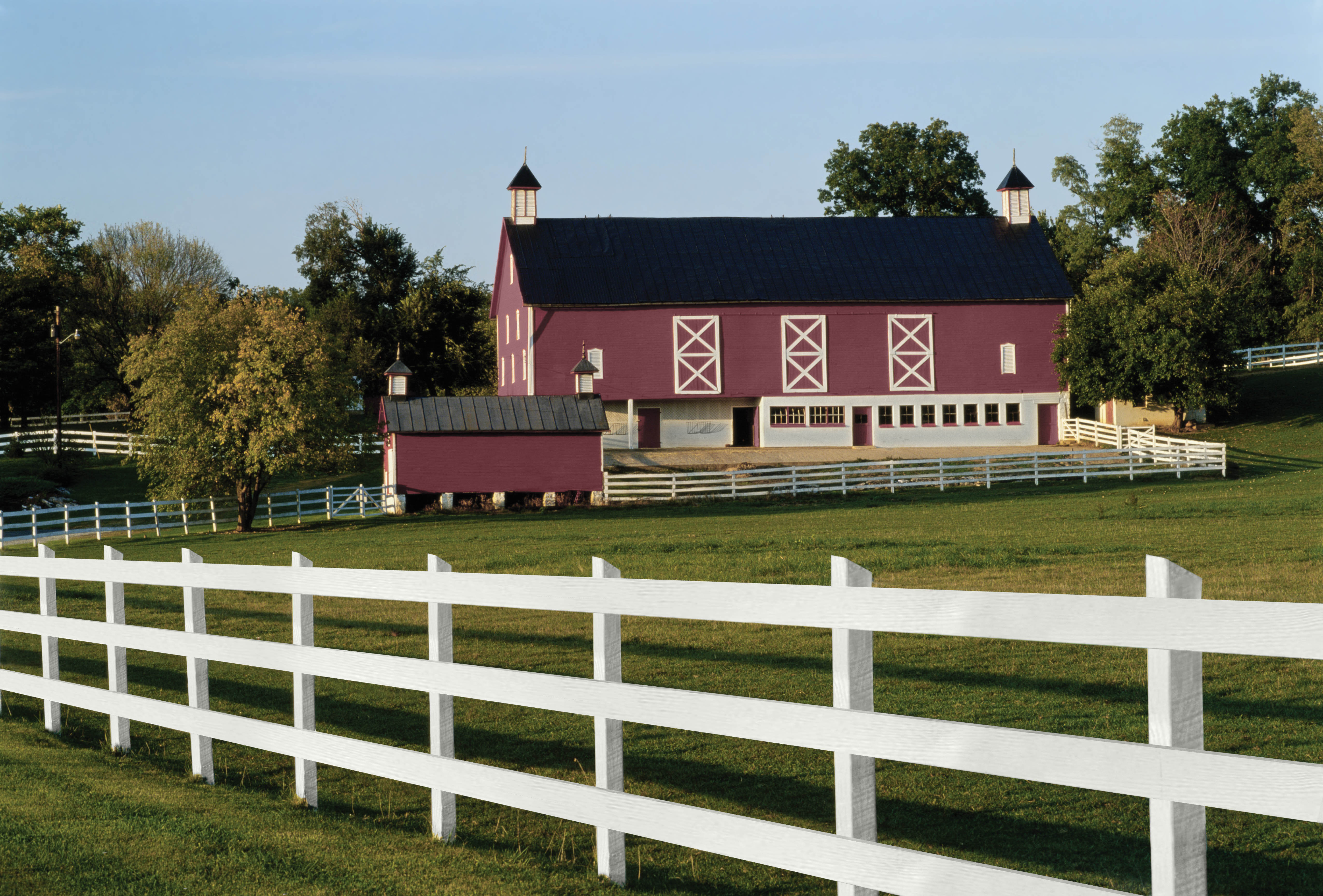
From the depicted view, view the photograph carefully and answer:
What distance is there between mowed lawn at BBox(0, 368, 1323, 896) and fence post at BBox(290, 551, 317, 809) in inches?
6.0

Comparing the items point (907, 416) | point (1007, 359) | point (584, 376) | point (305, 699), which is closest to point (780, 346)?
point (907, 416)

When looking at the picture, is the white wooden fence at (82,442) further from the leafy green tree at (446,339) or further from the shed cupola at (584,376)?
the shed cupola at (584,376)

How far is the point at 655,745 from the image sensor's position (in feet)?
26.6

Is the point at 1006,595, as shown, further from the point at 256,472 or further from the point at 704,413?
the point at 704,413

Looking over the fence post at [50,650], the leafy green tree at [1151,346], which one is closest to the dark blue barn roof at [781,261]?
the leafy green tree at [1151,346]

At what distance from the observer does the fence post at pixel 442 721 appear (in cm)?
563

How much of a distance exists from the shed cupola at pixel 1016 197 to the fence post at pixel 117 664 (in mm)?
50375

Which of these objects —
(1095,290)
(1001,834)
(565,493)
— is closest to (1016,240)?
(1095,290)

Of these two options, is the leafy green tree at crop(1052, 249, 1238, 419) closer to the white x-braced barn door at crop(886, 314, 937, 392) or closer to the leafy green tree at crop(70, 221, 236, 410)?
the white x-braced barn door at crop(886, 314, 937, 392)

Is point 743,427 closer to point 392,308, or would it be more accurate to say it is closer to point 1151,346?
point 1151,346

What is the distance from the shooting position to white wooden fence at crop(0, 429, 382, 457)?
56.8m

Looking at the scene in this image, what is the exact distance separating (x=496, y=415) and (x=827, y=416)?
1602 cm

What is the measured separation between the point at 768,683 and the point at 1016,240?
1840 inches

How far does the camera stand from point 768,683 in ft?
31.5
